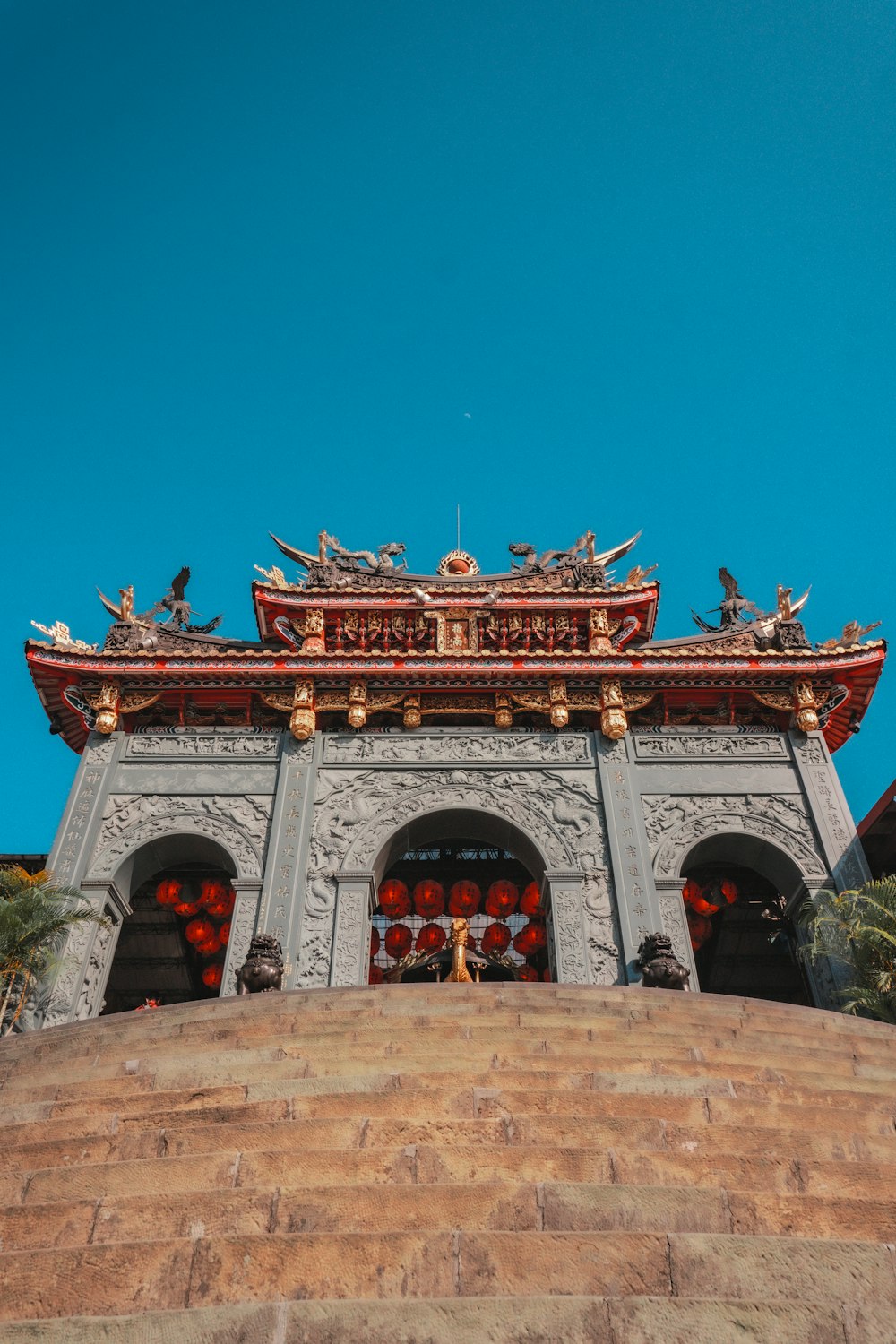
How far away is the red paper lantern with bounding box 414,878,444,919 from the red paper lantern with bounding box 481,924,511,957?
109 cm

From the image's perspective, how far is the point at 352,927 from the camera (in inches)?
539

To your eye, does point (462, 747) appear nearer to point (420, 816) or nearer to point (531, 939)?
point (420, 816)

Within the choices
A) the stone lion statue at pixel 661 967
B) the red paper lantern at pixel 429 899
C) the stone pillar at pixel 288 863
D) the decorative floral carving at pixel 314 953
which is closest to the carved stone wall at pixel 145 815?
the stone pillar at pixel 288 863

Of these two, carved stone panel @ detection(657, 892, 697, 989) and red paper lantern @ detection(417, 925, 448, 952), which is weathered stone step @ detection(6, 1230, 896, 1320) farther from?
red paper lantern @ detection(417, 925, 448, 952)

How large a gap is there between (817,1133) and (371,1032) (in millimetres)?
3334

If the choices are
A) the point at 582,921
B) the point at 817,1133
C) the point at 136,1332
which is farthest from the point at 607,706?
the point at 136,1332

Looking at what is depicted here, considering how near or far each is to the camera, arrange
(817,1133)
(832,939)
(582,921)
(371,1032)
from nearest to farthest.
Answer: (817,1133) < (371,1032) < (832,939) < (582,921)

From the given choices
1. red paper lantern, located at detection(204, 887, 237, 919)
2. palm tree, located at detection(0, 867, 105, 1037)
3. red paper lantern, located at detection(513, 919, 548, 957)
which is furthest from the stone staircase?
red paper lantern, located at detection(513, 919, 548, 957)

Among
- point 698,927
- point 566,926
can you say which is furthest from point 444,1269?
point 698,927

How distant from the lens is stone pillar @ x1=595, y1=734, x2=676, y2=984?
13.5 meters

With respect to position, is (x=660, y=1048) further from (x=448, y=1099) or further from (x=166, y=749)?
(x=166, y=749)

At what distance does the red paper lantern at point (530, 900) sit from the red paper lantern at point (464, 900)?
0.76 metres

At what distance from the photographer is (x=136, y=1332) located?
169 inches

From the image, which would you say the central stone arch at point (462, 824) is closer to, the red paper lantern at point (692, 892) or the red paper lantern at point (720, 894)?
the red paper lantern at point (692, 892)
